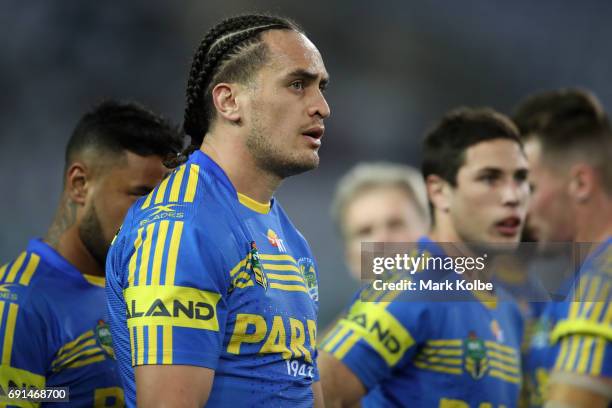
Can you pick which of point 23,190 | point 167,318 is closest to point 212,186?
point 167,318

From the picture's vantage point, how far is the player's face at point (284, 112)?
2.53 m

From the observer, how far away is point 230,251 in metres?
2.29

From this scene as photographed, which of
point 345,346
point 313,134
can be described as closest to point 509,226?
point 345,346

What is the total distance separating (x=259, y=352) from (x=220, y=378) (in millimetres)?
131

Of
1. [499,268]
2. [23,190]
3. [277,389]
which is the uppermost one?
[23,190]

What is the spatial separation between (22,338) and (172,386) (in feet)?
3.12

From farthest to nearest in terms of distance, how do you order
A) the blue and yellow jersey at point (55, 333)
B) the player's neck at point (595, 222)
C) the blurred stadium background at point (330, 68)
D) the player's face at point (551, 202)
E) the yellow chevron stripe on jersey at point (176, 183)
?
the blurred stadium background at point (330, 68) → the player's face at point (551, 202) → the player's neck at point (595, 222) → the blue and yellow jersey at point (55, 333) → the yellow chevron stripe on jersey at point (176, 183)

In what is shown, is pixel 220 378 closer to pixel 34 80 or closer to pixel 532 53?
pixel 34 80

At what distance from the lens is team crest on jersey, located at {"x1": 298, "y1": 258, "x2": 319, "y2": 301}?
8.82 ft

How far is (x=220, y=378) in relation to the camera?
7.34ft

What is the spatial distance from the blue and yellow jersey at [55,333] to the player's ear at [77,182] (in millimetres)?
238

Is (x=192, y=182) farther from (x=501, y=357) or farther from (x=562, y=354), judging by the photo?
(x=501, y=357)

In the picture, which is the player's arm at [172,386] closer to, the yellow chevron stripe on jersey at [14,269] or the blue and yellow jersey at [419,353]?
the yellow chevron stripe on jersey at [14,269]

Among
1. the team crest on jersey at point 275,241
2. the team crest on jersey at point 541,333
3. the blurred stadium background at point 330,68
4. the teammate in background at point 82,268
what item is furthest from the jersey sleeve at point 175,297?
the blurred stadium background at point 330,68
